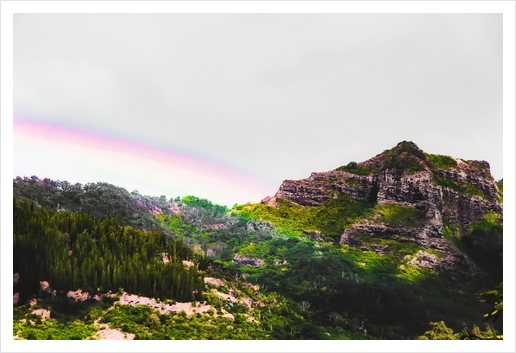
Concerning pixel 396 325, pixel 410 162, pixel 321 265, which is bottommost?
pixel 396 325

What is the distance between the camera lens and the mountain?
791cm

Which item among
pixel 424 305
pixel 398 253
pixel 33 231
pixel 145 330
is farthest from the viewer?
pixel 398 253

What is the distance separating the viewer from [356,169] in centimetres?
1009

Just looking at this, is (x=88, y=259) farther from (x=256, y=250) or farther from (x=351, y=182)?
(x=351, y=182)

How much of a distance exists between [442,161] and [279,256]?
409 centimetres

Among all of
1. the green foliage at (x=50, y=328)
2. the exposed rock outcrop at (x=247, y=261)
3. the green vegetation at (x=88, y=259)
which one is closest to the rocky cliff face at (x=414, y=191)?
the exposed rock outcrop at (x=247, y=261)

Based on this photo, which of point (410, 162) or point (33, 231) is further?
point (410, 162)

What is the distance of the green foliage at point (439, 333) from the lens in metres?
8.17

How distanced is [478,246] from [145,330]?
6913 millimetres

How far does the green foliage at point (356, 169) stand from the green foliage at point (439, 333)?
336cm

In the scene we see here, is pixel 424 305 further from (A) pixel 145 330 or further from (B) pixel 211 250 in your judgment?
(A) pixel 145 330

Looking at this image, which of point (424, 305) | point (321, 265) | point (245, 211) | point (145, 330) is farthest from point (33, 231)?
point (424, 305)

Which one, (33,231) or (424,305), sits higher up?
(33,231)

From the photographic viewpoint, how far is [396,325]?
28.1 ft
